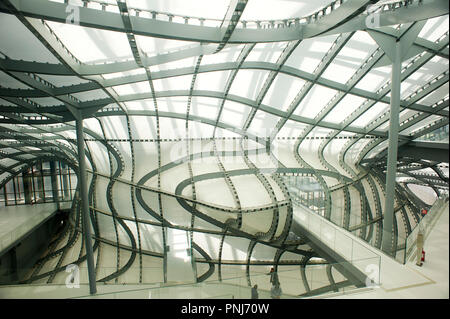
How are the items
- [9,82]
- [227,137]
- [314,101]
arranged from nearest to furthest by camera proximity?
1. [9,82]
2. [314,101]
3. [227,137]

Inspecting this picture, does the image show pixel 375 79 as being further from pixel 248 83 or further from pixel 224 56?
pixel 224 56

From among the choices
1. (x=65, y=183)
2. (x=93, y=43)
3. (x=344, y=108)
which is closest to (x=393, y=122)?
(x=344, y=108)

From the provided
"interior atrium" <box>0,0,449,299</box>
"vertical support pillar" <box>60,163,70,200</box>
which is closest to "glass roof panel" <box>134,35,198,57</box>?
"interior atrium" <box>0,0,449,299</box>

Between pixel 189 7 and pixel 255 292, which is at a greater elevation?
pixel 189 7

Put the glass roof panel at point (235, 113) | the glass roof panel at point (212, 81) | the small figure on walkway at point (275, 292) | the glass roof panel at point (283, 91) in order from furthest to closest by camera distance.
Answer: the glass roof panel at point (235, 113)
the glass roof panel at point (283, 91)
the glass roof panel at point (212, 81)
the small figure on walkway at point (275, 292)

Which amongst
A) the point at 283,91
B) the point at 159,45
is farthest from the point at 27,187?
the point at 283,91

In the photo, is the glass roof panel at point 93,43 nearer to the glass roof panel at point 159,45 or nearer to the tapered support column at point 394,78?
the glass roof panel at point 159,45

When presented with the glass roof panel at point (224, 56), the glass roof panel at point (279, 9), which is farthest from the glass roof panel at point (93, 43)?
the glass roof panel at point (279, 9)

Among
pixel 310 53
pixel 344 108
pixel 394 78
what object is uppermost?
pixel 310 53

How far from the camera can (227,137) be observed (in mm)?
19750

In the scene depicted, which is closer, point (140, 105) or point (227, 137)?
point (140, 105)

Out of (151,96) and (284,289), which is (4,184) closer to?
(151,96)

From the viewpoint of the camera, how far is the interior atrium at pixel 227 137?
6.43 m

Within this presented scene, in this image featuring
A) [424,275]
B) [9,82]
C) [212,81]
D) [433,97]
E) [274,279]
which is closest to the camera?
[424,275]
